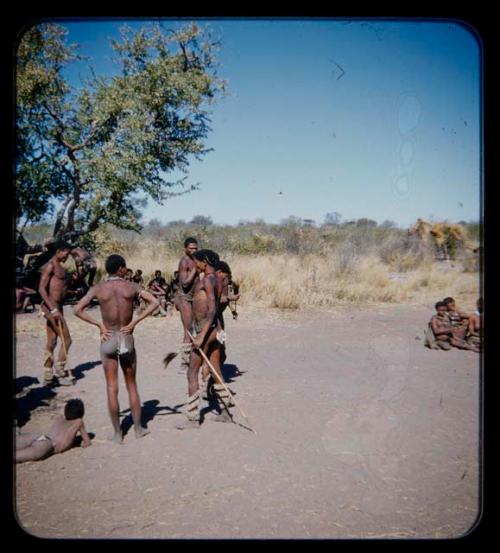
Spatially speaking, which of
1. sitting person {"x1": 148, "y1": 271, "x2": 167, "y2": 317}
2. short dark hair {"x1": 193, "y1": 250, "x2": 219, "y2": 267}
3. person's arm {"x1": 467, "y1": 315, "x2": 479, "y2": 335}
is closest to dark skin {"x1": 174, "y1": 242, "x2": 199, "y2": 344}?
short dark hair {"x1": 193, "y1": 250, "x2": 219, "y2": 267}

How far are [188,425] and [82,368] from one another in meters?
3.11

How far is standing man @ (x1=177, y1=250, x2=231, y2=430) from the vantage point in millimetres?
5105

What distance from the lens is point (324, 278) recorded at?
16.7m

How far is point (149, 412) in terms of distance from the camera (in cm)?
563

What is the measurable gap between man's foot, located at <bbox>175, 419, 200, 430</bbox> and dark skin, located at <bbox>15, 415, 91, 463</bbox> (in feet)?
3.29

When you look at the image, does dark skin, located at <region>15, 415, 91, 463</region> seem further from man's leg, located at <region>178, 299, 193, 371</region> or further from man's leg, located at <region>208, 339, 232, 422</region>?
man's leg, located at <region>178, 299, 193, 371</region>

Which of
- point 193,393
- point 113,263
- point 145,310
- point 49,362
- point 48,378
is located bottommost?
point 48,378

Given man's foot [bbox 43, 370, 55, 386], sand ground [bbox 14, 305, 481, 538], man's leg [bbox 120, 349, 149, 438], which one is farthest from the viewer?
man's foot [bbox 43, 370, 55, 386]

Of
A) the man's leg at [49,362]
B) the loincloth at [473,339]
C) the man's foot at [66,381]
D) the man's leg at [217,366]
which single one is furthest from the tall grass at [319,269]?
the man's leg at [217,366]

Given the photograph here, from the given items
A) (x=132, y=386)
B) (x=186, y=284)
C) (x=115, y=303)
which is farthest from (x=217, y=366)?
(x=186, y=284)

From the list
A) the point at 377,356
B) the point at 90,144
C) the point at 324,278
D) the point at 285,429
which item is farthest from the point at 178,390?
the point at 324,278

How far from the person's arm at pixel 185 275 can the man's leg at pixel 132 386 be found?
2.64 meters

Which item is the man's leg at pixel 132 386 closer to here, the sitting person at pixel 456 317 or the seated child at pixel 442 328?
the seated child at pixel 442 328

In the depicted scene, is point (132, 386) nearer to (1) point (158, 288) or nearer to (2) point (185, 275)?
(2) point (185, 275)
